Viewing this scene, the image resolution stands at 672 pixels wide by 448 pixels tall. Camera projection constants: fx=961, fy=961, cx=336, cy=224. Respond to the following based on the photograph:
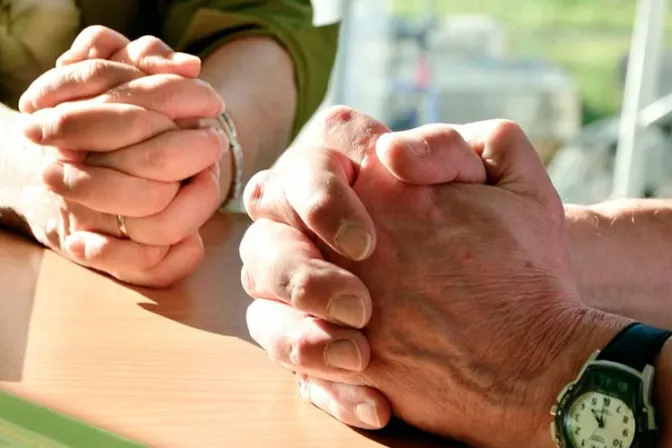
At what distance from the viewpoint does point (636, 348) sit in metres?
0.52

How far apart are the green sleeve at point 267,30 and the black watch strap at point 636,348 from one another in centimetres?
70

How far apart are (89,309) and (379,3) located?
2691 millimetres

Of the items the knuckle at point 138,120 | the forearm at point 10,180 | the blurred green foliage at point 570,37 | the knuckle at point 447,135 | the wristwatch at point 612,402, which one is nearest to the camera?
the wristwatch at point 612,402

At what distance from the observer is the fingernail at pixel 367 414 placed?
55 cm

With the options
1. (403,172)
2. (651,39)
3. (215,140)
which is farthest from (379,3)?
(403,172)

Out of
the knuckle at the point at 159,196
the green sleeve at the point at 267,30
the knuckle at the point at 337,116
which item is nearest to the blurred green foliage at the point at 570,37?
the green sleeve at the point at 267,30

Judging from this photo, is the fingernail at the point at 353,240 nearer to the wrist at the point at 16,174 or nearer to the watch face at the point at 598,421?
the watch face at the point at 598,421

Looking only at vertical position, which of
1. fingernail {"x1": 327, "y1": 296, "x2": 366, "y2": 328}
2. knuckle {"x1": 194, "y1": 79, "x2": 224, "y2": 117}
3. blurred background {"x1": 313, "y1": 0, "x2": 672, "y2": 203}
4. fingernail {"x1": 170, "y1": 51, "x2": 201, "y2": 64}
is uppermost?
fingernail {"x1": 170, "y1": 51, "x2": 201, "y2": 64}

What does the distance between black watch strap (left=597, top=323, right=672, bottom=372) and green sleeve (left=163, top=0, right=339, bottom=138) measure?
0.70 metres

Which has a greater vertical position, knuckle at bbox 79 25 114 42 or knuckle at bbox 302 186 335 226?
knuckle at bbox 79 25 114 42

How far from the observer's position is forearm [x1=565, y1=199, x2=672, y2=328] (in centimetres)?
69

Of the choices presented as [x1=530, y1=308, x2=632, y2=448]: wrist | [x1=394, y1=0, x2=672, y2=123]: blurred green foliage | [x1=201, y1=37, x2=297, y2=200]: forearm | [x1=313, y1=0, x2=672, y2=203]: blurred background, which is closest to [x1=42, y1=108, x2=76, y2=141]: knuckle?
[x1=201, y1=37, x2=297, y2=200]: forearm

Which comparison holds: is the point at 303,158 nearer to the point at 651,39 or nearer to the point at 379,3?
the point at 651,39

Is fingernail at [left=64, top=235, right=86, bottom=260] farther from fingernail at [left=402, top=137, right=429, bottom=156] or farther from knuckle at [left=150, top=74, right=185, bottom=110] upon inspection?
fingernail at [left=402, top=137, right=429, bottom=156]
